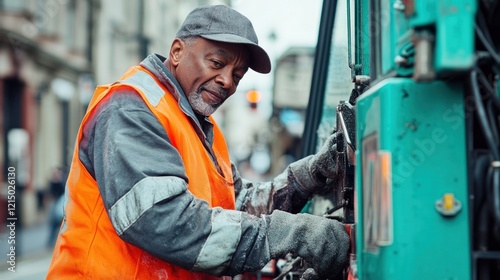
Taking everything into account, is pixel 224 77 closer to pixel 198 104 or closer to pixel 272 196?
pixel 198 104

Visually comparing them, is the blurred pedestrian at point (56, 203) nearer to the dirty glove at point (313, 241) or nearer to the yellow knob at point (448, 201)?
the dirty glove at point (313, 241)

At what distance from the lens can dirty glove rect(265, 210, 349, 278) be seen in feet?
8.05

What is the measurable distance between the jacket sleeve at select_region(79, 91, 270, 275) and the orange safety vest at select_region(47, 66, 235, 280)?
0.11m

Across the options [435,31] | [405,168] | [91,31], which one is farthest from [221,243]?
[91,31]

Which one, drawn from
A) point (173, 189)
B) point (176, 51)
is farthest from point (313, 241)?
point (176, 51)

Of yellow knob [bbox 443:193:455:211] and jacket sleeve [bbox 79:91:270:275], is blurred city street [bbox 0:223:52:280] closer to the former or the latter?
jacket sleeve [bbox 79:91:270:275]

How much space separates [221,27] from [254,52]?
0.75 feet

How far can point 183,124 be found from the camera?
2.71m

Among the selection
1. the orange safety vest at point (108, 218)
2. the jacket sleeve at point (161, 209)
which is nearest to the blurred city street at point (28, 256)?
the orange safety vest at point (108, 218)

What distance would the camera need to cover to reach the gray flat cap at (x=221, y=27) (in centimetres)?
278

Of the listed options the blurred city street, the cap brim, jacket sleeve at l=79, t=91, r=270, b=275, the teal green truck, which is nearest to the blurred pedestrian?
the blurred city street

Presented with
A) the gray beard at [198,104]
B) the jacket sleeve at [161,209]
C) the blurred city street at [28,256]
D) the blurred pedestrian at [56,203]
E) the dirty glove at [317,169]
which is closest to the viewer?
the jacket sleeve at [161,209]

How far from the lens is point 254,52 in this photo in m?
2.98

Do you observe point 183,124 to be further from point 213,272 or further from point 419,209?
point 419,209
